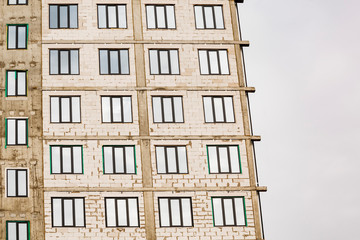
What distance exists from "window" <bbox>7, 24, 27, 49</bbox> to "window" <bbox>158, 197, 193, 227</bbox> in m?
15.5

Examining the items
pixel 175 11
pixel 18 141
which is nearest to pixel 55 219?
pixel 18 141

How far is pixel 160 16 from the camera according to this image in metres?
58.8

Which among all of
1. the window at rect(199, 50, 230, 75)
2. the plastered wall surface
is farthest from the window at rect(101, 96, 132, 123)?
the window at rect(199, 50, 230, 75)

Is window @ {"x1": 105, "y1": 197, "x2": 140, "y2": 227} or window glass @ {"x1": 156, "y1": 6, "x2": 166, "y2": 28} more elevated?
window glass @ {"x1": 156, "y1": 6, "x2": 166, "y2": 28}

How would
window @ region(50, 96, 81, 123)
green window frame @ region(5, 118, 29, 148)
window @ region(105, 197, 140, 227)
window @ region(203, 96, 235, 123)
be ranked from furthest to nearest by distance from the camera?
window @ region(203, 96, 235, 123), window @ region(50, 96, 81, 123), green window frame @ region(5, 118, 29, 148), window @ region(105, 197, 140, 227)

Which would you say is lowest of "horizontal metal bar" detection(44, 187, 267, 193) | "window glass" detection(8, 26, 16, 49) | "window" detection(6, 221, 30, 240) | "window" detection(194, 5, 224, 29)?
"window" detection(6, 221, 30, 240)

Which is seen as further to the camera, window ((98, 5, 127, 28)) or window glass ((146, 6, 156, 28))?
window glass ((146, 6, 156, 28))

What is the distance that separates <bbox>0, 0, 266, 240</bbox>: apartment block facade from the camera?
2052 inches

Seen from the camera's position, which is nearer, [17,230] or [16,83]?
[17,230]

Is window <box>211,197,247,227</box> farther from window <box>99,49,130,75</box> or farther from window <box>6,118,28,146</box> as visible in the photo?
window <box>6,118,28,146</box>

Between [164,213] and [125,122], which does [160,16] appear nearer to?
[125,122]

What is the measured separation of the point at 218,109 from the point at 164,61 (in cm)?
547

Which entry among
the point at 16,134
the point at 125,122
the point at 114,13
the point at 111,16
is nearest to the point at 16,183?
the point at 16,134

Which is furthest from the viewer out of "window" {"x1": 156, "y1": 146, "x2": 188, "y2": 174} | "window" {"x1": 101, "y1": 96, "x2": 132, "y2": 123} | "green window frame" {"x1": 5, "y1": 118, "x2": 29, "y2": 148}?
"window" {"x1": 101, "y1": 96, "x2": 132, "y2": 123}
